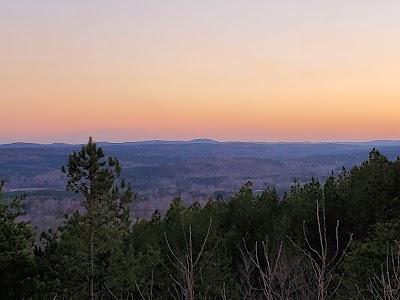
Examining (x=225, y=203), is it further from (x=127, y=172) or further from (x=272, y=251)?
(x=127, y=172)

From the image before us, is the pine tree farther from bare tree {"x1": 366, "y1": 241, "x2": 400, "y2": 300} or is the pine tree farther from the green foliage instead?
bare tree {"x1": 366, "y1": 241, "x2": 400, "y2": 300}

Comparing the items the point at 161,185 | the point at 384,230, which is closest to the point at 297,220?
the point at 384,230

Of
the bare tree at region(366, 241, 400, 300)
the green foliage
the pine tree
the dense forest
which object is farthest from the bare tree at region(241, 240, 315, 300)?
the green foliage

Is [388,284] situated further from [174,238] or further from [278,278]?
[174,238]

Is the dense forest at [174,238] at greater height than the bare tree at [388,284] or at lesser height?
lesser

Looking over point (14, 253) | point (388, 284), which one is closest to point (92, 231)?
point (14, 253)

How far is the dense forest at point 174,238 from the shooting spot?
400 inches

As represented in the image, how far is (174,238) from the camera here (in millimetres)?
17125

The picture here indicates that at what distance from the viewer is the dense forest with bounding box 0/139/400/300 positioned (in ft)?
33.3

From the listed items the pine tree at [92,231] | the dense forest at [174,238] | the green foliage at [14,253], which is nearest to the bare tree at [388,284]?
the dense forest at [174,238]

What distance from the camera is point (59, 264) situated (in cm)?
1195

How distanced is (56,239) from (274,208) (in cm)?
929

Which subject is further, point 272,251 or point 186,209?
point 186,209

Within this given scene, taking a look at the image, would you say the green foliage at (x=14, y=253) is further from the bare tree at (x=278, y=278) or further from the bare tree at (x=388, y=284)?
the bare tree at (x=388, y=284)
